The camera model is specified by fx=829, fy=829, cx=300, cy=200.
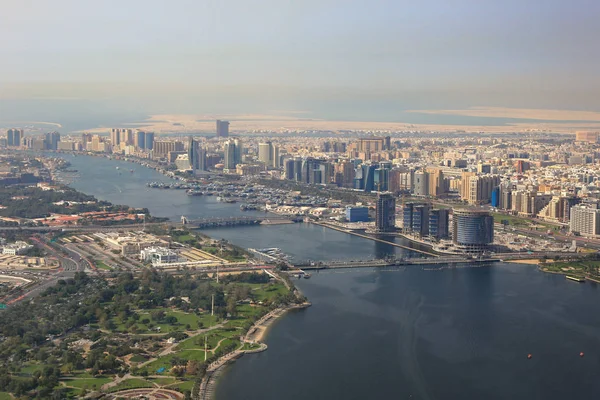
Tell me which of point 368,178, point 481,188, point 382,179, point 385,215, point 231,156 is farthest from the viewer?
point 231,156

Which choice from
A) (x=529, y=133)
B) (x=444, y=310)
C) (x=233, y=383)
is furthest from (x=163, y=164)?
(x=233, y=383)

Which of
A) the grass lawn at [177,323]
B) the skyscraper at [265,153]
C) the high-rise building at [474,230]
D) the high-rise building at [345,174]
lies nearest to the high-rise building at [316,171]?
the high-rise building at [345,174]

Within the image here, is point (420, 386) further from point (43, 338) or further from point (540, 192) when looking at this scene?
point (540, 192)

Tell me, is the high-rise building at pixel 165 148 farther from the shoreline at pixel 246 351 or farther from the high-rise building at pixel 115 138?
the shoreline at pixel 246 351

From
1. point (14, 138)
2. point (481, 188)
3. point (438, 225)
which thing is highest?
point (14, 138)

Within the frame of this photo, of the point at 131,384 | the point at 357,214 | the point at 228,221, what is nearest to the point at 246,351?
the point at 131,384

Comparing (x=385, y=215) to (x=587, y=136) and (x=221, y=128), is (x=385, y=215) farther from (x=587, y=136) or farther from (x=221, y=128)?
(x=221, y=128)
